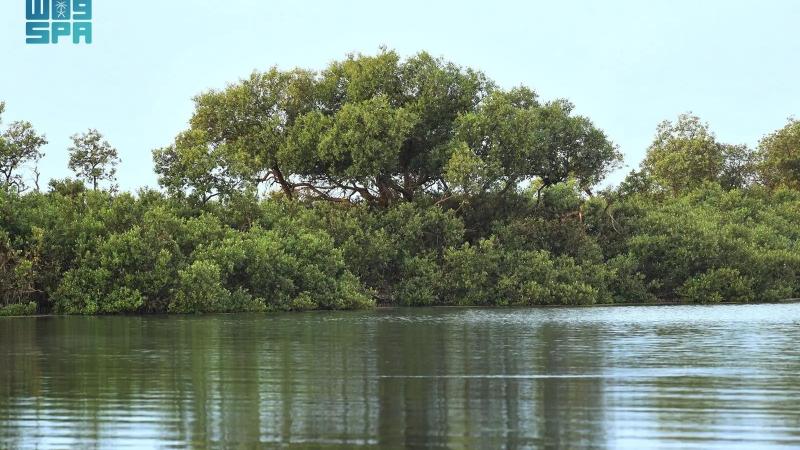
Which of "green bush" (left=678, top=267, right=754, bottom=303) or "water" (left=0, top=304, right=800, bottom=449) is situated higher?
"green bush" (left=678, top=267, right=754, bottom=303)

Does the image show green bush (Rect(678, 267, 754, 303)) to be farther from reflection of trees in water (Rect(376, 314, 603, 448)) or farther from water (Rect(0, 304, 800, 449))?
reflection of trees in water (Rect(376, 314, 603, 448))

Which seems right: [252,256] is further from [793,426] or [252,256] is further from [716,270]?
[793,426]

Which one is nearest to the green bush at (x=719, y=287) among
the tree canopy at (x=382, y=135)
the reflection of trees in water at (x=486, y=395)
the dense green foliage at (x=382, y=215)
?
the dense green foliage at (x=382, y=215)

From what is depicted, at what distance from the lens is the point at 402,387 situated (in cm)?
1524

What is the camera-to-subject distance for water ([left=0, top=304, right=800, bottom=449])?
11.1 metres

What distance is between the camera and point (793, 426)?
11492 millimetres

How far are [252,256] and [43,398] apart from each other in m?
27.3

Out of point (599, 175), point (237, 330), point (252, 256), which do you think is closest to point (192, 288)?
point (252, 256)

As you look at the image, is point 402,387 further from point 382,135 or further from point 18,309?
point 382,135

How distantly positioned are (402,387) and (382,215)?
33.2 meters

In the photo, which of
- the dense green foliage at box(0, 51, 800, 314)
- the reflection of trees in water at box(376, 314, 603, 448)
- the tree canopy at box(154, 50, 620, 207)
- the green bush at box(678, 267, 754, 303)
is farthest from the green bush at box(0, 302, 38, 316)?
the green bush at box(678, 267, 754, 303)
